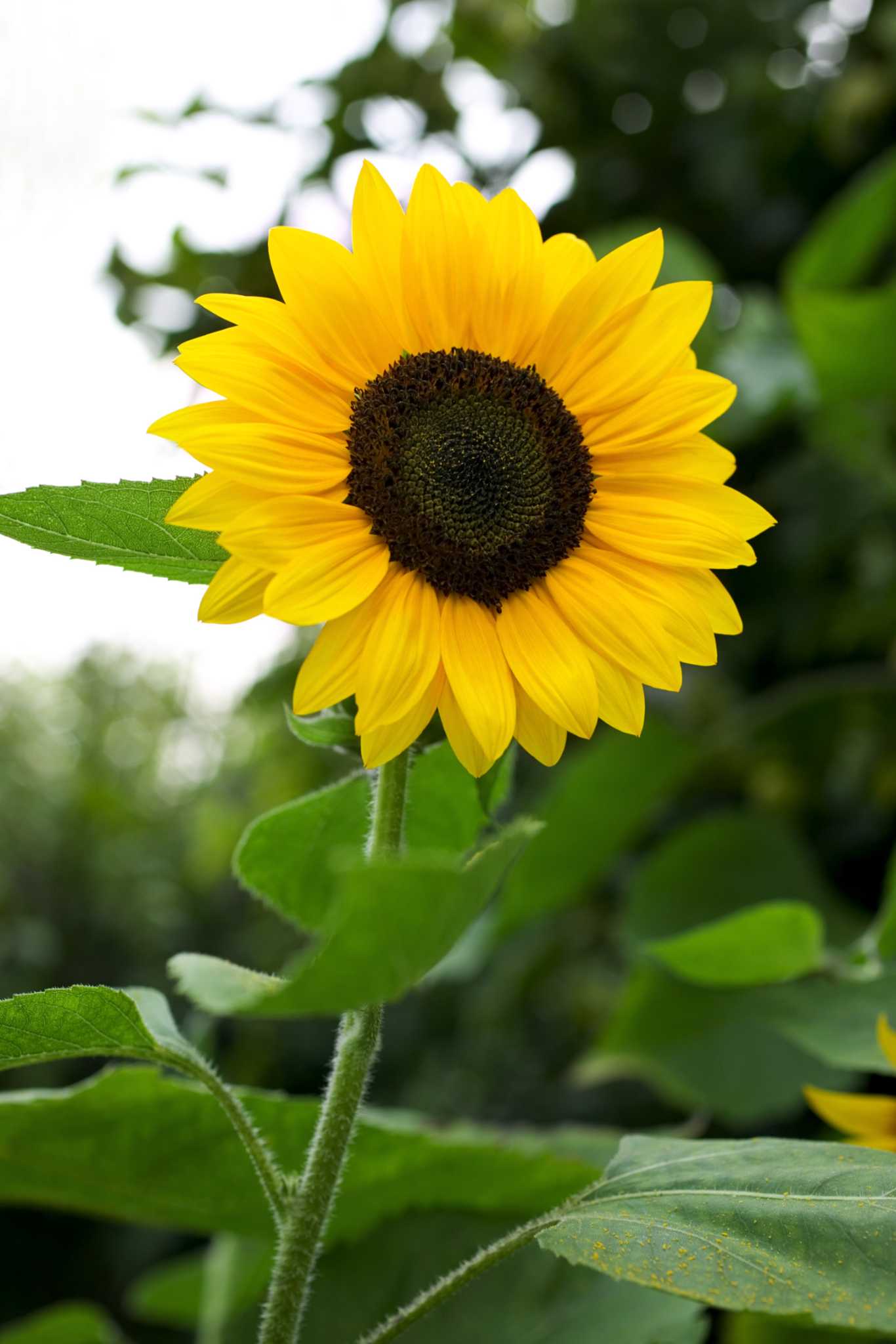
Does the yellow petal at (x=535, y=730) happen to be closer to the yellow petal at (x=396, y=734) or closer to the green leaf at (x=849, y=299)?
the yellow petal at (x=396, y=734)

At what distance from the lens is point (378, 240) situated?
0.57m

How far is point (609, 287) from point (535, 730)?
0.75 feet

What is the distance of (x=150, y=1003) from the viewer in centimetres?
66

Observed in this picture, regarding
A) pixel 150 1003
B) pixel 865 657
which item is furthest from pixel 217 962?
pixel 865 657

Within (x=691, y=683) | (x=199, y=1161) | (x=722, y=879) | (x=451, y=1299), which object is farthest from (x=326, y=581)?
(x=691, y=683)

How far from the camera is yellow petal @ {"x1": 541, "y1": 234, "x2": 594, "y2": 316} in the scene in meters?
0.60

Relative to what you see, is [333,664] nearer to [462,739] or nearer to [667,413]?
[462,739]

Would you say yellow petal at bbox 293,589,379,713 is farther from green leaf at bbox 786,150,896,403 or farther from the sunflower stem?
green leaf at bbox 786,150,896,403

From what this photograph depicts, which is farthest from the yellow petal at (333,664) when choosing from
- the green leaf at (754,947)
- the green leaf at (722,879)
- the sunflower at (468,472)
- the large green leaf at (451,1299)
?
the green leaf at (722,879)

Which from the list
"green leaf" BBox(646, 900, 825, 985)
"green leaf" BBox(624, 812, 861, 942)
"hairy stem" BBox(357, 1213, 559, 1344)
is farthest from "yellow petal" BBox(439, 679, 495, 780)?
"green leaf" BBox(624, 812, 861, 942)

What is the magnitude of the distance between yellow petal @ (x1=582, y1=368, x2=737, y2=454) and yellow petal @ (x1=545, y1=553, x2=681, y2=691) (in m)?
0.07

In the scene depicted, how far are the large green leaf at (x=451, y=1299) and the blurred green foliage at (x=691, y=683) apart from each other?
0.34m

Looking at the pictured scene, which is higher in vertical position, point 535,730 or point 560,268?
point 560,268

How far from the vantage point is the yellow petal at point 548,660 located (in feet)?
1.81
